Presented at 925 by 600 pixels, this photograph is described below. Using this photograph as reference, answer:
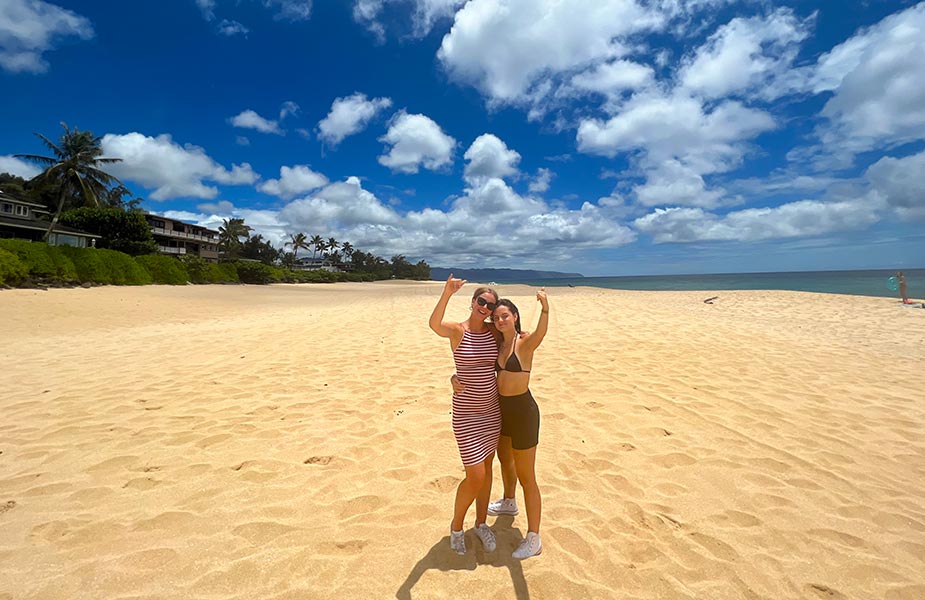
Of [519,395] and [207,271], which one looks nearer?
[519,395]

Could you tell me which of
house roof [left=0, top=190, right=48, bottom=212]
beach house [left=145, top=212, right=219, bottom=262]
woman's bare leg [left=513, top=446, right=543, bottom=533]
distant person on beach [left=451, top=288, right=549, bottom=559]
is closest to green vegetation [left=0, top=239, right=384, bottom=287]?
house roof [left=0, top=190, right=48, bottom=212]

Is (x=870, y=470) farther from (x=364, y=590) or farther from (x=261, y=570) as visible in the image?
(x=261, y=570)

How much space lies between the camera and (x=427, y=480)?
3531 mm

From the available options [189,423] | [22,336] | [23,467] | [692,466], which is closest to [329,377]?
[189,423]

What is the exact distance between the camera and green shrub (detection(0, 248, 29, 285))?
690 inches

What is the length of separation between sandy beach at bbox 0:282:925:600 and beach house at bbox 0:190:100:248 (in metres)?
40.5

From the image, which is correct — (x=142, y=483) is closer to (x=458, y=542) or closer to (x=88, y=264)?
(x=458, y=542)

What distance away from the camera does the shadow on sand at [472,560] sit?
93.0 inches

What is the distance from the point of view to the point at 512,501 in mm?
3078

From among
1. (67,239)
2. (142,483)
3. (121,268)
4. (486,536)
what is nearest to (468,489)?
(486,536)

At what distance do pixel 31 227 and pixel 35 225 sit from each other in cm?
245

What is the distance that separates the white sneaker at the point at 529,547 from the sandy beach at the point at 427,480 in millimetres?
61

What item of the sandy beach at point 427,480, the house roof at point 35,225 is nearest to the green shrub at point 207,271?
the house roof at point 35,225

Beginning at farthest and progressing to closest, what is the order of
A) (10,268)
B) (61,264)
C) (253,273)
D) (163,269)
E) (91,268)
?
(253,273), (163,269), (91,268), (61,264), (10,268)
